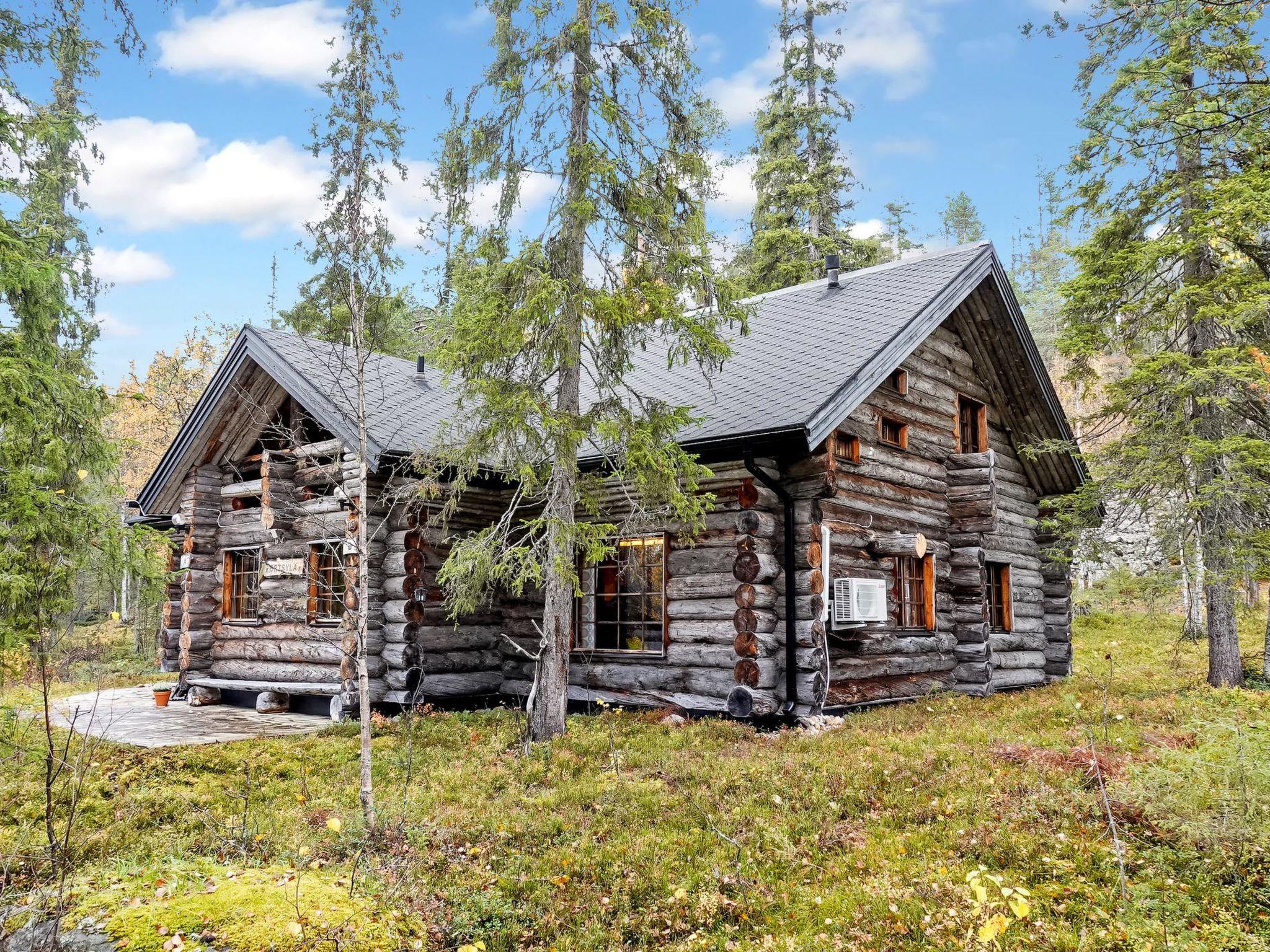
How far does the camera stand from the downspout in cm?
1083

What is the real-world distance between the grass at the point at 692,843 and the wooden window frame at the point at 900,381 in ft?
18.8

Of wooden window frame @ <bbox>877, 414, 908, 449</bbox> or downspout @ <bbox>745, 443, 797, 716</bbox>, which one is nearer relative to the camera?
downspout @ <bbox>745, 443, 797, 716</bbox>

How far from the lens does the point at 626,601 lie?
12.7 m

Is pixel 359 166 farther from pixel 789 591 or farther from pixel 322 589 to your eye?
pixel 322 589

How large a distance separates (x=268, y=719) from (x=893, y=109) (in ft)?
83.2

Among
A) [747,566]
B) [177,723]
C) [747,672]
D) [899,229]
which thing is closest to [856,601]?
[747,566]

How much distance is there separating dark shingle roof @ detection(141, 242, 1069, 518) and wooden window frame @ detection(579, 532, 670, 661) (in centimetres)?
188

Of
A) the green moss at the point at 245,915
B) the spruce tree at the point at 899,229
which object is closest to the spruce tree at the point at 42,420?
the green moss at the point at 245,915

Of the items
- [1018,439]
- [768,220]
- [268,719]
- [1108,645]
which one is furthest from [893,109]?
[268,719]

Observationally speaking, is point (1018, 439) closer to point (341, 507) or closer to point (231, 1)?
point (341, 507)

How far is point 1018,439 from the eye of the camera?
55.2ft

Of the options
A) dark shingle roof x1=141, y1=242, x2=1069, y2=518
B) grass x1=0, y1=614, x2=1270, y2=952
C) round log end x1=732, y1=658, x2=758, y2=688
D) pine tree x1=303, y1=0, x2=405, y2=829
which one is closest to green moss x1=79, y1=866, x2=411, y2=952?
grass x1=0, y1=614, x2=1270, y2=952

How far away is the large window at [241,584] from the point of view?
15.0 meters

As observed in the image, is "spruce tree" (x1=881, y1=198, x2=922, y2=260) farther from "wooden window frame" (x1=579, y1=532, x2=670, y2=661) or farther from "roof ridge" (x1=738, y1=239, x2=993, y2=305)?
"wooden window frame" (x1=579, y1=532, x2=670, y2=661)
